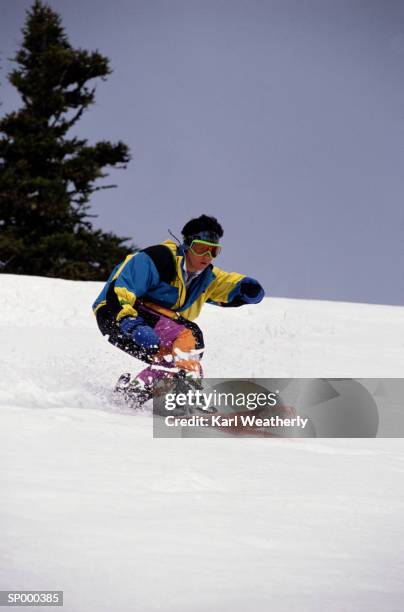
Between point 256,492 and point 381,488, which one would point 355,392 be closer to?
point 381,488

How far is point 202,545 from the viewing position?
2.08m

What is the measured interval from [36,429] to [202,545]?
4.92 feet

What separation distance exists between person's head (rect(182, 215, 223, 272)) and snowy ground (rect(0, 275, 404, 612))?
102cm

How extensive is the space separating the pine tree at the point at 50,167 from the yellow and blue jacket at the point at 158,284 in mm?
17289

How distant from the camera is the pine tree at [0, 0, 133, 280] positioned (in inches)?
904

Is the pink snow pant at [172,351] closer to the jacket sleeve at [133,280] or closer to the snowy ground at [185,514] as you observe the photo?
the jacket sleeve at [133,280]

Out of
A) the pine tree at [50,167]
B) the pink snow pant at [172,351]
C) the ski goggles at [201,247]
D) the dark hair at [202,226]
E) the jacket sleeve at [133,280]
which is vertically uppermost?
the pine tree at [50,167]

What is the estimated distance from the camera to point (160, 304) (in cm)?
519

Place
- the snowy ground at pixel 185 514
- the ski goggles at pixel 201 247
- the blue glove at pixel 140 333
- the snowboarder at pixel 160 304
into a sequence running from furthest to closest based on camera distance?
the ski goggles at pixel 201 247 < the snowboarder at pixel 160 304 < the blue glove at pixel 140 333 < the snowy ground at pixel 185 514

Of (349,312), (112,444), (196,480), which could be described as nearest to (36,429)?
(112,444)

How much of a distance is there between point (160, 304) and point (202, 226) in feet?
1.83

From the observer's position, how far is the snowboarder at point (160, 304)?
4898 mm

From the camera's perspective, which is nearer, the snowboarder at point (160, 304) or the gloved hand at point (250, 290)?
the snowboarder at point (160, 304)

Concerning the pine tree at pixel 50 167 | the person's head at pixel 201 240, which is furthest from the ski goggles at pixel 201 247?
the pine tree at pixel 50 167
